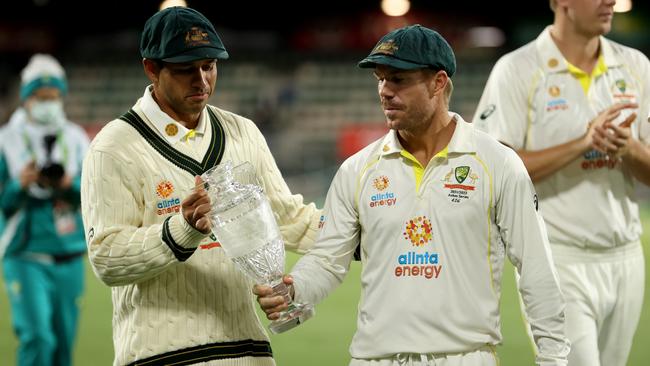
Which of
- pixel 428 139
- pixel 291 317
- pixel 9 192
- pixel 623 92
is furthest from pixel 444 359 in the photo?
pixel 9 192

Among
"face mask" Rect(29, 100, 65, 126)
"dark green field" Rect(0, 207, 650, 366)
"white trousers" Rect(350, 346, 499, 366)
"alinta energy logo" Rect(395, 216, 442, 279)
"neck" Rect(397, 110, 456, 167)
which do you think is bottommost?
"dark green field" Rect(0, 207, 650, 366)

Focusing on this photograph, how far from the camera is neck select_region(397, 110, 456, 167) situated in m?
3.93

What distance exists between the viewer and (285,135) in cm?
2700

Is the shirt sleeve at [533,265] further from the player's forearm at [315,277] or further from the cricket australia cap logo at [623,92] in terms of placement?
the cricket australia cap logo at [623,92]

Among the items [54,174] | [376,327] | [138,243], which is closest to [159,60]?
[138,243]

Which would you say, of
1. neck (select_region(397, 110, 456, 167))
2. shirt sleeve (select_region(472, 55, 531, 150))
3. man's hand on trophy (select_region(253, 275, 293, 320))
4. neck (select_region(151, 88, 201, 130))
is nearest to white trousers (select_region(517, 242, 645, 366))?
shirt sleeve (select_region(472, 55, 531, 150))

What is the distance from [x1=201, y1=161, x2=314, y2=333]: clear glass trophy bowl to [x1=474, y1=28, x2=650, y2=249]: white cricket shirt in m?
1.83

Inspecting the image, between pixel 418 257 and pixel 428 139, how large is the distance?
45cm

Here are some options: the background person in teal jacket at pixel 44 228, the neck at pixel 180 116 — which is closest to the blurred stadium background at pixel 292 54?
the background person in teal jacket at pixel 44 228

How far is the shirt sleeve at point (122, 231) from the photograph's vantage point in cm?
379

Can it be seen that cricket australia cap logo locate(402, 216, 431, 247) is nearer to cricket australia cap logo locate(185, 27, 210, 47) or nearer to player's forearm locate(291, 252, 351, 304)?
player's forearm locate(291, 252, 351, 304)

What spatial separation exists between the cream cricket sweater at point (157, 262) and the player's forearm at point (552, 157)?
152 cm

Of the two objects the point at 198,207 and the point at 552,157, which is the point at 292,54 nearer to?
the point at 552,157

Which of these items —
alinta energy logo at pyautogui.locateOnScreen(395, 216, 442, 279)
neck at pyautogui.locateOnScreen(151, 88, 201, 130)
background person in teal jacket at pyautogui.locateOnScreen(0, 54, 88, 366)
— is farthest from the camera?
background person in teal jacket at pyautogui.locateOnScreen(0, 54, 88, 366)
